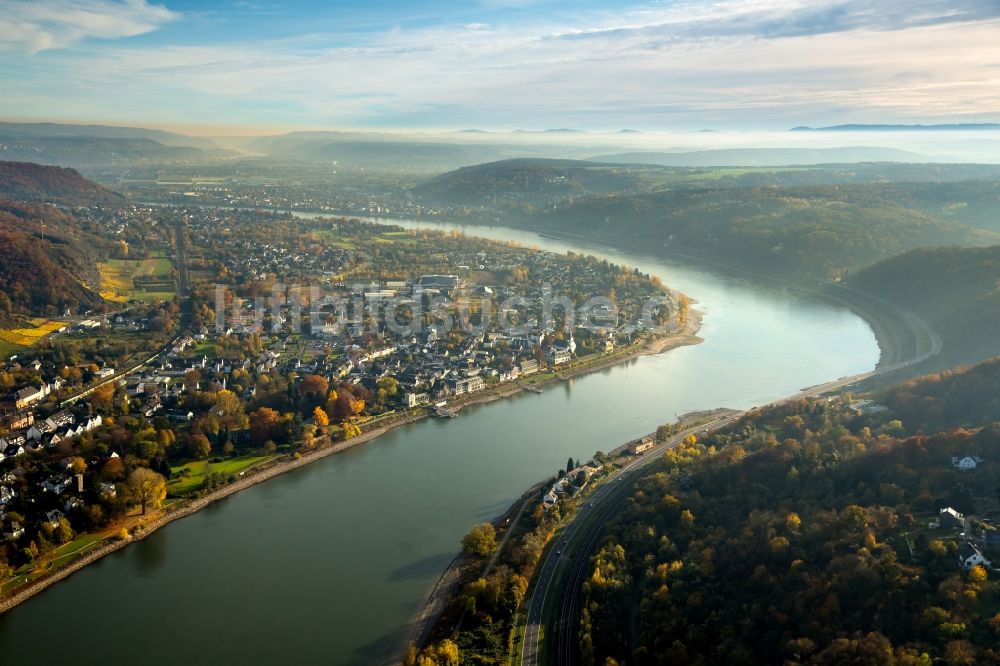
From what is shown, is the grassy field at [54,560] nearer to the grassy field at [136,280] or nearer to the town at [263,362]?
the town at [263,362]

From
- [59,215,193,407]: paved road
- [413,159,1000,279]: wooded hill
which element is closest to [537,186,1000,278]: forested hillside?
[413,159,1000,279]: wooded hill

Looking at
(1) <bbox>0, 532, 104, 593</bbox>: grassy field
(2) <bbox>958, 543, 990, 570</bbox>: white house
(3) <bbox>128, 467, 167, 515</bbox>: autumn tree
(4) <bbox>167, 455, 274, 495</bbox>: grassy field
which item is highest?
(2) <bbox>958, 543, 990, 570</bbox>: white house

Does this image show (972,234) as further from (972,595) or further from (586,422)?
(972,595)

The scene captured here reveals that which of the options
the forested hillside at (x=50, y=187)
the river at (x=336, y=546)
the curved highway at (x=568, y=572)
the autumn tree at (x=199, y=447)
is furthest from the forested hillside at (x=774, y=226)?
the forested hillside at (x=50, y=187)

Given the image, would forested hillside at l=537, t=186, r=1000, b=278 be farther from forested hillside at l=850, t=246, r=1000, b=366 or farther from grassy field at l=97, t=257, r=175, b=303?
grassy field at l=97, t=257, r=175, b=303

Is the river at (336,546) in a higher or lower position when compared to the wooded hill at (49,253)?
lower

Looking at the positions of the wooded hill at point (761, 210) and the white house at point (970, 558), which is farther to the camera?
the wooded hill at point (761, 210)
